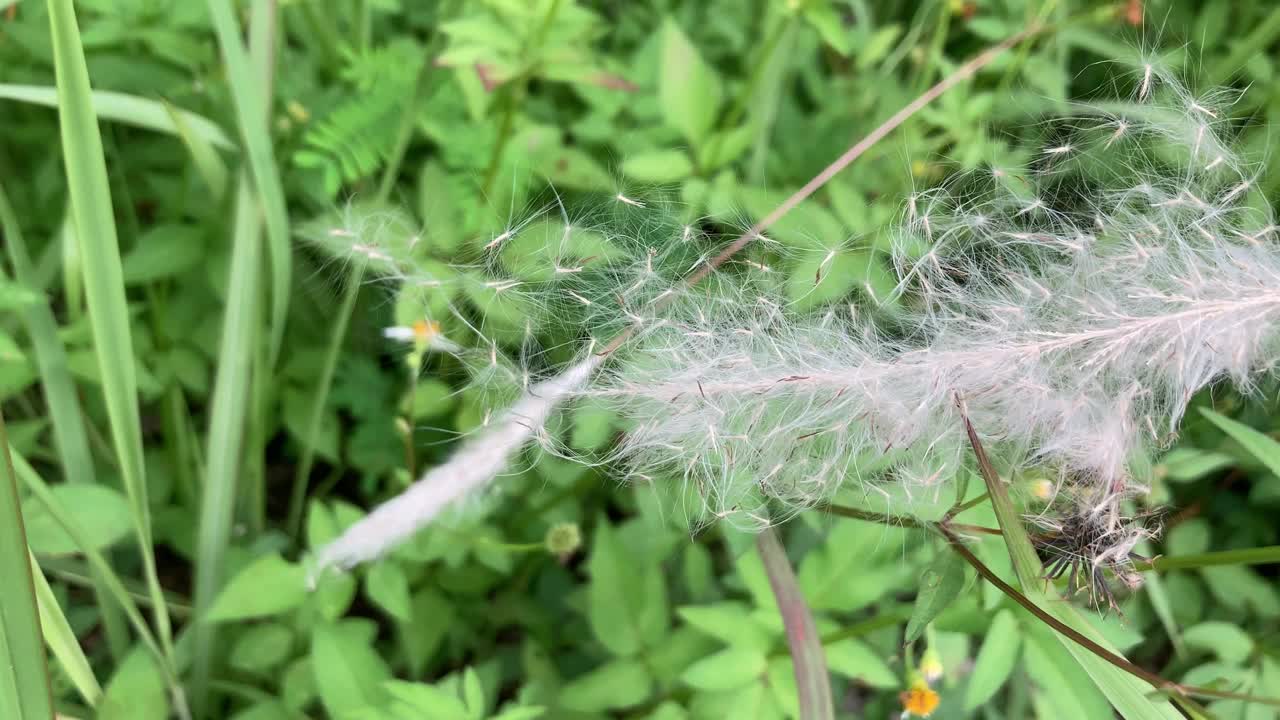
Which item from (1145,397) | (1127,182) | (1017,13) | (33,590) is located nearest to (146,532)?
(33,590)

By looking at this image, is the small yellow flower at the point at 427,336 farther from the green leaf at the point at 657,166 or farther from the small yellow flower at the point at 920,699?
the small yellow flower at the point at 920,699

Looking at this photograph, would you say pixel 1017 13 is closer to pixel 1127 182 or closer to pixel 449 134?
pixel 1127 182

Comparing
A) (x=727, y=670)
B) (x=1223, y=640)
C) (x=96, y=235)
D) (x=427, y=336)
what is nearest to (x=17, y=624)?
(x=96, y=235)

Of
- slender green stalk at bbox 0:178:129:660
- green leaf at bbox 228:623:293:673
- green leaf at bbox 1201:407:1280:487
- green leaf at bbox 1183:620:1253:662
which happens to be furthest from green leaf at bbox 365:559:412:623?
green leaf at bbox 1183:620:1253:662

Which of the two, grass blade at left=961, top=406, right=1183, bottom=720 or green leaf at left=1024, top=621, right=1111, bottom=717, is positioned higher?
grass blade at left=961, top=406, right=1183, bottom=720

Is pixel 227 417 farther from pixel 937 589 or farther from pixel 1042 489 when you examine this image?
pixel 1042 489

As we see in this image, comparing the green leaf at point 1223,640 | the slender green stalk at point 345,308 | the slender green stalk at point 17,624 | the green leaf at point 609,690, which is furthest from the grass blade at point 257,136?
the green leaf at point 1223,640

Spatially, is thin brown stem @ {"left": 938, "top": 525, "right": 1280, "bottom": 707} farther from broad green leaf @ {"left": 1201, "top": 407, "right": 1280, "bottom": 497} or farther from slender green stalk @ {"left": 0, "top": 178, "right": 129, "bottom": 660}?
slender green stalk @ {"left": 0, "top": 178, "right": 129, "bottom": 660}
